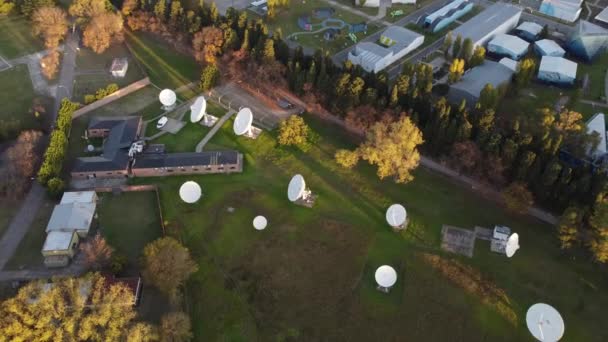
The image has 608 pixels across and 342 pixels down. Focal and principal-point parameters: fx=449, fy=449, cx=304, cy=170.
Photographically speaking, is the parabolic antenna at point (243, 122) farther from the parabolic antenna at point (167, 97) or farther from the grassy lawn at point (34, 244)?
the grassy lawn at point (34, 244)

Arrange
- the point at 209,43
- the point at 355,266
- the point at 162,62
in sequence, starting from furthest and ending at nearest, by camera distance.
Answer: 1. the point at 162,62
2. the point at 209,43
3. the point at 355,266

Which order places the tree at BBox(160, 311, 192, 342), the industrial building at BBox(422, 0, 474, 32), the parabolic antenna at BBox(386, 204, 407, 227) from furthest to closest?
the industrial building at BBox(422, 0, 474, 32) < the parabolic antenna at BBox(386, 204, 407, 227) < the tree at BBox(160, 311, 192, 342)

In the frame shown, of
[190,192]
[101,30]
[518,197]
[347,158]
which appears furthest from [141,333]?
[101,30]

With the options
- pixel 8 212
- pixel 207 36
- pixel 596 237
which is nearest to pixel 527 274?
pixel 596 237

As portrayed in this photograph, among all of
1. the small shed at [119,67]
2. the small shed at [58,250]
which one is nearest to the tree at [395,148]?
the small shed at [58,250]

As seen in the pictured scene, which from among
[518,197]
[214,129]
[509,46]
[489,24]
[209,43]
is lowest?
[214,129]

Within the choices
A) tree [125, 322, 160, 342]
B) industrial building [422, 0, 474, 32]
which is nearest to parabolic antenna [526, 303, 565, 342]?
tree [125, 322, 160, 342]

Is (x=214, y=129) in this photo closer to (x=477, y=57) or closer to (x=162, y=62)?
(x=162, y=62)

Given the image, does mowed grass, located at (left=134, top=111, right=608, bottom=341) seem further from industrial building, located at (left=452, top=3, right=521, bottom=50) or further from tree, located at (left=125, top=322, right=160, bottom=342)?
industrial building, located at (left=452, top=3, right=521, bottom=50)
